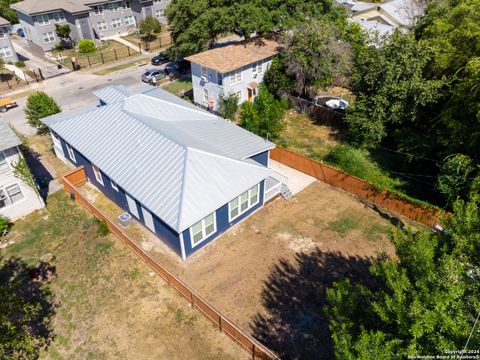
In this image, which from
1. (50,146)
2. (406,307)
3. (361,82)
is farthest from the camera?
(50,146)

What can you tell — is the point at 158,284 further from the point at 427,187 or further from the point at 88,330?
the point at 427,187

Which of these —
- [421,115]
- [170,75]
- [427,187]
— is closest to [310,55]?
[421,115]

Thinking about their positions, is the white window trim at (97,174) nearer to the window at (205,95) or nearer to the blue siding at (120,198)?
the blue siding at (120,198)

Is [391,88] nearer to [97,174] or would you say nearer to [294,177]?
[294,177]

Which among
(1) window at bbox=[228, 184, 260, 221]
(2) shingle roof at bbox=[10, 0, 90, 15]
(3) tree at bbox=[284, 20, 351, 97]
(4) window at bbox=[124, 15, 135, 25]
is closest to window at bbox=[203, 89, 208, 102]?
(3) tree at bbox=[284, 20, 351, 97]

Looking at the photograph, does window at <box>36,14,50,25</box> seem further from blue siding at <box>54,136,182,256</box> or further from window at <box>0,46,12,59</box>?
blue siding at <box>54,136,182,256</box>

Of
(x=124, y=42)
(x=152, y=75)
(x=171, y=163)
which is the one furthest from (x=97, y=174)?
(x=124, y=42)

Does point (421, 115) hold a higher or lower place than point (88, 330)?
higher
